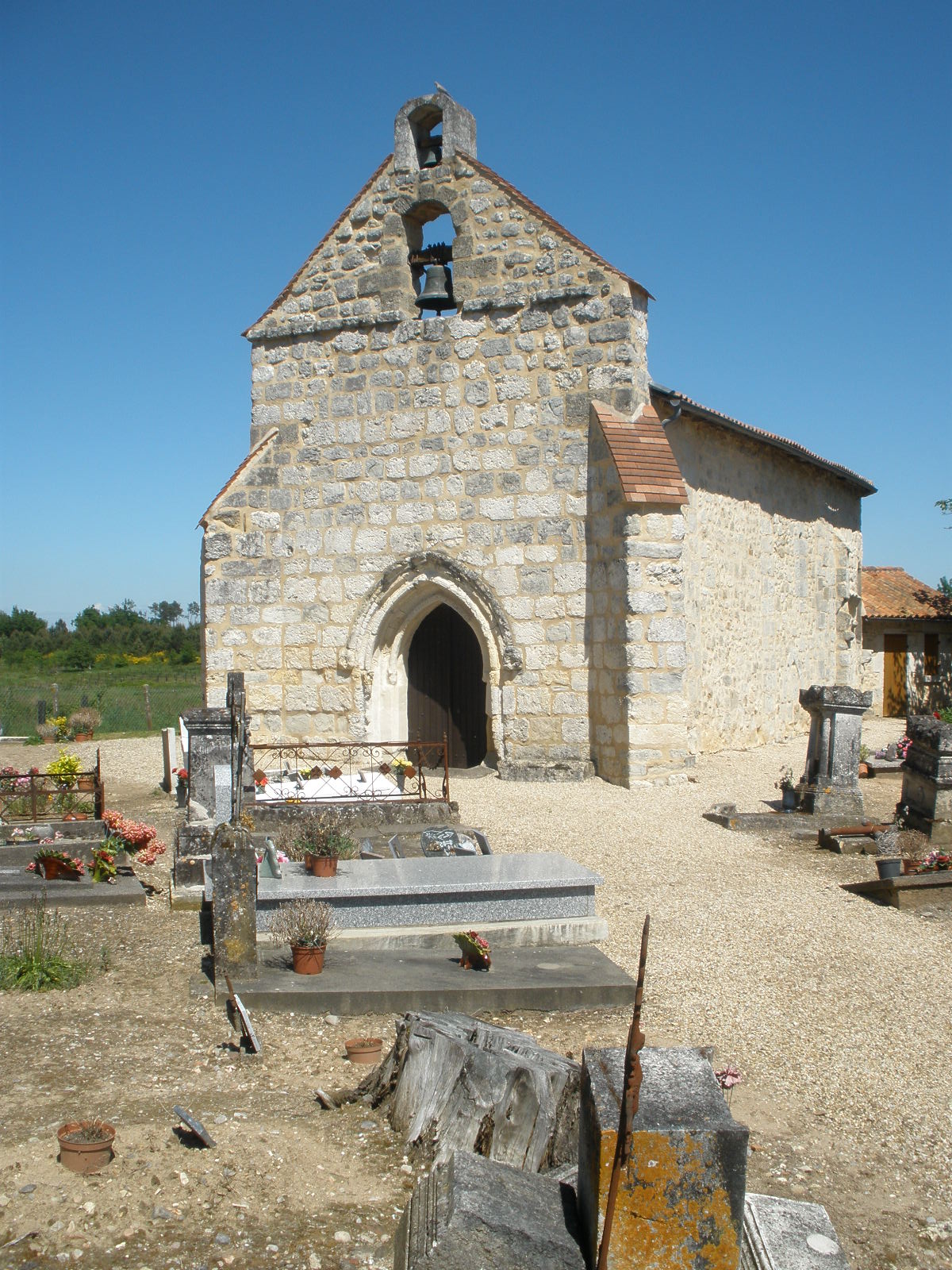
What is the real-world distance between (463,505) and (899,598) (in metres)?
15.6

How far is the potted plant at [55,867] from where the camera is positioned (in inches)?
290

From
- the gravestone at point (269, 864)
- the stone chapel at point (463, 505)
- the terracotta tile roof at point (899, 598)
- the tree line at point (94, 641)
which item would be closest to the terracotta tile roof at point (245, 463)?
the stone chapel at point (463, 505)

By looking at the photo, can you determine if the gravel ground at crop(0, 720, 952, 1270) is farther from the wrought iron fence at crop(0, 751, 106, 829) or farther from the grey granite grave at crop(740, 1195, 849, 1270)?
the wrought iron fence at crop(0, 751, 106, 829)

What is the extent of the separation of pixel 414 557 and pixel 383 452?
1344 mm

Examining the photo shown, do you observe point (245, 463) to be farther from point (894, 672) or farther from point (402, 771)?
point (894, 672)

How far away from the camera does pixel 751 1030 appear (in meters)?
5.04

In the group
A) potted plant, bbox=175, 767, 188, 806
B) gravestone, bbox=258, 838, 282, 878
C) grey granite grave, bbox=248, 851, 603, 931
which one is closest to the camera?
grey granite grave, bbox=248, 851, 603, 931

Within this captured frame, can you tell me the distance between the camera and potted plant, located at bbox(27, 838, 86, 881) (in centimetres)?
737

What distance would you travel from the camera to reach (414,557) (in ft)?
40.7

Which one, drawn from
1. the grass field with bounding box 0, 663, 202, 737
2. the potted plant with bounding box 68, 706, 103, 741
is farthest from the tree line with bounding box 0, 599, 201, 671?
the potted plant with bounding box 68, 706, 103, 741

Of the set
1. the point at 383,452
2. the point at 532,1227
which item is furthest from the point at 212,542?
the point at 532,1227

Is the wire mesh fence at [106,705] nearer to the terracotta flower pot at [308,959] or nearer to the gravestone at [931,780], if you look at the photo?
the gravestone at [931,780]

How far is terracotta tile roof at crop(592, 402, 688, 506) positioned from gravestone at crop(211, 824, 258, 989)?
21.7 feet

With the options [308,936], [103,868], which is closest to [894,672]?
[103,868]
